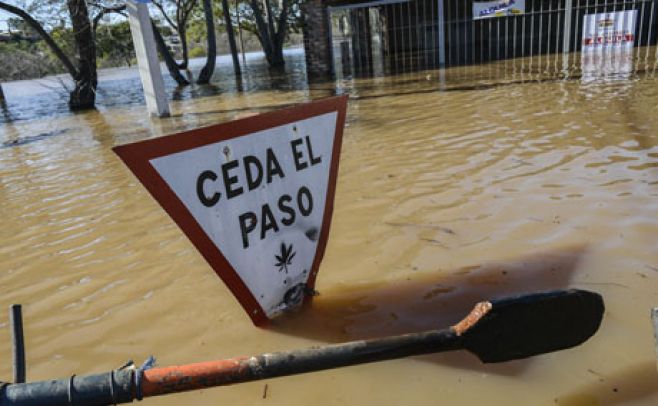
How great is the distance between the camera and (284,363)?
4.86ft

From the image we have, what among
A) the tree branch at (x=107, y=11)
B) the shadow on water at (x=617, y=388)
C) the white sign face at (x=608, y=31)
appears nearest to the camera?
the shadow on water at (x=617, y=388)

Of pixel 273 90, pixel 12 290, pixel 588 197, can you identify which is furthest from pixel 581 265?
pixel 273 90

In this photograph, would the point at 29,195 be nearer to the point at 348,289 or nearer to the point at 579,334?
the point at 348,289

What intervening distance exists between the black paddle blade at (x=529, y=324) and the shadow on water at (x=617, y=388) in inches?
11.7

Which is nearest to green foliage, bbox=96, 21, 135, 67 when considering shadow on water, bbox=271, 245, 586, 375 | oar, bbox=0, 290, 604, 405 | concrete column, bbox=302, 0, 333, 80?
concrete column, bbox=302, 0, 333, 80

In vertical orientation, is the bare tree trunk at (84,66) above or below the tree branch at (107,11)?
below

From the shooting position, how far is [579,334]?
1.77m

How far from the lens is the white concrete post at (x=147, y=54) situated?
9602 millimetres

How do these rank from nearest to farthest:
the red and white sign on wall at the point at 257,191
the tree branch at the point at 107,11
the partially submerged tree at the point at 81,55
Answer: the red and white sign on wall at the point at 257,191 < the partially submerged tree at the point at 81,55 < the tree branch at the point at 107,11

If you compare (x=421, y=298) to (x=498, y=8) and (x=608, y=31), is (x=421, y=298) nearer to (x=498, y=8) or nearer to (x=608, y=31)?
(x=608, y=31)

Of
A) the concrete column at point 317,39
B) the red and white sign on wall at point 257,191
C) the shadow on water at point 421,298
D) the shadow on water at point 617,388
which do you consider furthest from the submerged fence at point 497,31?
the shadow on water at point 617,388

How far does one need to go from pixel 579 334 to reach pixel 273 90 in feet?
42.4

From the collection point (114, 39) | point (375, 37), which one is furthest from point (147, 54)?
point (375, 37)

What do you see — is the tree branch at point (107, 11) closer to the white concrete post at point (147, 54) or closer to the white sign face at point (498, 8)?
the white concrete post at point (147, 54)
